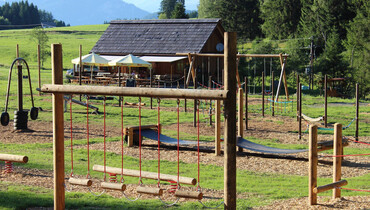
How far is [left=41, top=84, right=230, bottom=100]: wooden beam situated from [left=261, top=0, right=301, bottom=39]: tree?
6001cm

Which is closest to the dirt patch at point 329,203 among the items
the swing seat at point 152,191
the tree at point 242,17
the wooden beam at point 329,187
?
the wooden beam at point 329,187

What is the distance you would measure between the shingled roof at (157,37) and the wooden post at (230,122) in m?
33.6

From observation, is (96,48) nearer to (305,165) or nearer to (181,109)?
(181,109)

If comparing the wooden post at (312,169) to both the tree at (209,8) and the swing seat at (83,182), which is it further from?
the tree at (209,8)

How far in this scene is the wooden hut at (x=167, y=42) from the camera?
41406 millimetres

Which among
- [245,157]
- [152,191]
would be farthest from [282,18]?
[152,191]

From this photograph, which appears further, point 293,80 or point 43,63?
Result: point 43,63

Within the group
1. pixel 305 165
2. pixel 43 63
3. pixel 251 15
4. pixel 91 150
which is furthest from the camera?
pixel 251 15

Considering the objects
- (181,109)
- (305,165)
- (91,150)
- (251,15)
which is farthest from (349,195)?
(251,15)

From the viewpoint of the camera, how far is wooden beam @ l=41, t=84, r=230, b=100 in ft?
23.1

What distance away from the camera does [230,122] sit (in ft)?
23.1

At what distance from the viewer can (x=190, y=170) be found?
1238 cm

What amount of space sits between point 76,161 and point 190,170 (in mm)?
3002

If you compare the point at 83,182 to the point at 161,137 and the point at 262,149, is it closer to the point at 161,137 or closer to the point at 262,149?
the point at 262,149
